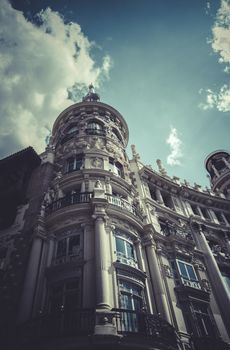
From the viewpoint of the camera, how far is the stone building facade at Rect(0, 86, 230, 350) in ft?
41.7

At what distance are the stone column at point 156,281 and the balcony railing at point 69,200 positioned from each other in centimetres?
558

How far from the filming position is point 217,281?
20.7m

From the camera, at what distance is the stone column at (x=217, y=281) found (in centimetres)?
1881

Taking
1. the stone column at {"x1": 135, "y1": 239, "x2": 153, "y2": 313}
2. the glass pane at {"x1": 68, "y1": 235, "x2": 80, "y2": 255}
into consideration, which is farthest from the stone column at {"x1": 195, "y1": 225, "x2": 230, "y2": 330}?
the glass pane at {"x1": 68, "y1": 235, "x2": 80, "y2": 255}

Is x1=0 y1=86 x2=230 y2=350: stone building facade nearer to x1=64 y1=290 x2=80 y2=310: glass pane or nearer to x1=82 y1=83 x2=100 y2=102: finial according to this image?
x1=64 y1=290 x2=80 y2=310: glass pane

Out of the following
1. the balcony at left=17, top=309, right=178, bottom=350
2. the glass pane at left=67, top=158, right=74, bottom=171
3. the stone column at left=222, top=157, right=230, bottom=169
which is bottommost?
A: the balcony at left=17, top=309, right=178, bottom=350

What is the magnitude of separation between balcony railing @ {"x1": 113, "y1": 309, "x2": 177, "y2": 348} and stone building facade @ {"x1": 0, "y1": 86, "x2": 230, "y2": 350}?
56 millimetres

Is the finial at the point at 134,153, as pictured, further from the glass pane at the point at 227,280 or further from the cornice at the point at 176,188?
the glass pane at the point at 227,280

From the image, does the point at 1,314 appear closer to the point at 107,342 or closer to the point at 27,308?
the point at 27,308

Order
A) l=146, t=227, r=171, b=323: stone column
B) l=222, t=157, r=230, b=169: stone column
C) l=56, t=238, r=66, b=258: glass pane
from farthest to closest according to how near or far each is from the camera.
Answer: l=222, t=157, r=230, b=169: stone column, l=56, t=238, r=66, b=258: glass pane, l=146, t=227, r=171, b=323: stone column

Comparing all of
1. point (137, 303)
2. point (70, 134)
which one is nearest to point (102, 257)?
point (137, 303)

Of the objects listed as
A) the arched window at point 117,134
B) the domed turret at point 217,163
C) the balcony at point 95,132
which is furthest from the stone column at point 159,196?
the domed turret at point 217,163

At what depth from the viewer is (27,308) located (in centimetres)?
1409

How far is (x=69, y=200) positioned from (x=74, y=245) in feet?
14.0
